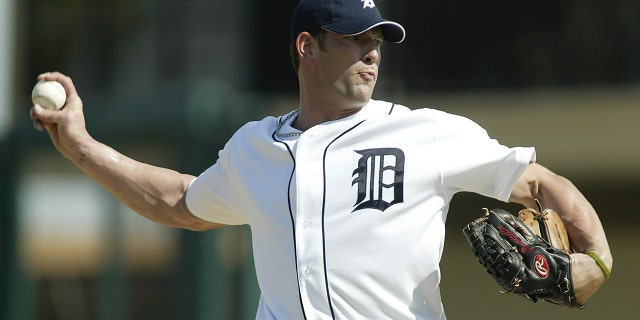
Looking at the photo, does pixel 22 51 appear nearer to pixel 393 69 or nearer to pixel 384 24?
pixel 393 69

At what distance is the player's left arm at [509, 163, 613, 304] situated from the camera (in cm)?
297

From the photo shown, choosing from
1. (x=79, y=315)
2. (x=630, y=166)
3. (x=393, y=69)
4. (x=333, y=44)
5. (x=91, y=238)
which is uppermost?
(x=333, y=44)

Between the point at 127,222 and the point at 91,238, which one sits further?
the point at 91,238

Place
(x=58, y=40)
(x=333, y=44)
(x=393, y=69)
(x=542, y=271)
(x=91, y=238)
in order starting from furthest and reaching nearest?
(x=58, y=40) → (x=91, y=238) → (x=393, y=69) → (x=333, y=44) → (x=542, y=271)

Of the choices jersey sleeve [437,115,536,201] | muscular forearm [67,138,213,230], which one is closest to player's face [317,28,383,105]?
jersey sleeve [437,115,536,201]

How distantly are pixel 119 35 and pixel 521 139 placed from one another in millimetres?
3821

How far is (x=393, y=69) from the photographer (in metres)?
8.52

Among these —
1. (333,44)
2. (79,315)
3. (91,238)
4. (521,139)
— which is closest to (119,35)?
(91,238)

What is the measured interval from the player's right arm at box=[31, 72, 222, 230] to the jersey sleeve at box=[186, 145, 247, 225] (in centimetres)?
6

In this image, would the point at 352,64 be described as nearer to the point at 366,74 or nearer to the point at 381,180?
the point at 366,74

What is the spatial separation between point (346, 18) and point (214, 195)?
72 centimetres

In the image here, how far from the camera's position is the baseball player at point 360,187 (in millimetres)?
2963

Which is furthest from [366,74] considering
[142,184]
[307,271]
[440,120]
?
[142,184]

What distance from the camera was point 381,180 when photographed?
300 centimetres
